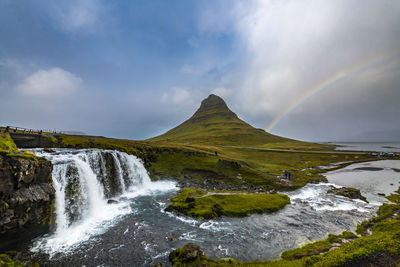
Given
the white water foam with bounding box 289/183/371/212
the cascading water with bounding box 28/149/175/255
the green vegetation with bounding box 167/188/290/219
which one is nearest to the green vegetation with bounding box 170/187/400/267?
the green vegetation with bounding box 167/188/290/219

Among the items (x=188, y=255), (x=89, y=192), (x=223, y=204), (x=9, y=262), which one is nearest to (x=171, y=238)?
(x=188, y=255)

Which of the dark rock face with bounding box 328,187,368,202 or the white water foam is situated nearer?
the white water foam

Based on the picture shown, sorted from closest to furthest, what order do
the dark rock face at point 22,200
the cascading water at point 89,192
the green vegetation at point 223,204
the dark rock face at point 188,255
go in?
1. the dark rock face at point 188,255
2. the dark rock face at point 22,200
3. the cascading water at point 89,192
4. the green vegetation at point 223,204

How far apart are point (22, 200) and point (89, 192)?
10.8m

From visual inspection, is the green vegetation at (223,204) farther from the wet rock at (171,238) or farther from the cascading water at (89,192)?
the cascading water at (89,192)

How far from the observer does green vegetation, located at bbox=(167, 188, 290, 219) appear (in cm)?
2800

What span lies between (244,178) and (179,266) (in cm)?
4067

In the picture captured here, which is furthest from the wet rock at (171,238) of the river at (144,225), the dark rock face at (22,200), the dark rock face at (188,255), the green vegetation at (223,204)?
the dark rock face at (22,200)

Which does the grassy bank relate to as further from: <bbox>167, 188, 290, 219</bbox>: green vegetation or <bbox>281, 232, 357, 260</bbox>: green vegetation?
<bbox>281, 232, 357, 260</bbox>: green vegetation

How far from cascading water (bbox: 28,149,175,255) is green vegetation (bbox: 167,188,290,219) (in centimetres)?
1024

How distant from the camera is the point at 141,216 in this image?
88.3 feet

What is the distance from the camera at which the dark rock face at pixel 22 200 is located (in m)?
18.4

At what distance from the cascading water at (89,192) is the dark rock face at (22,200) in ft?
5.97

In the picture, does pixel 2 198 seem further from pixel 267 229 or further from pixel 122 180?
pixel 267 229
